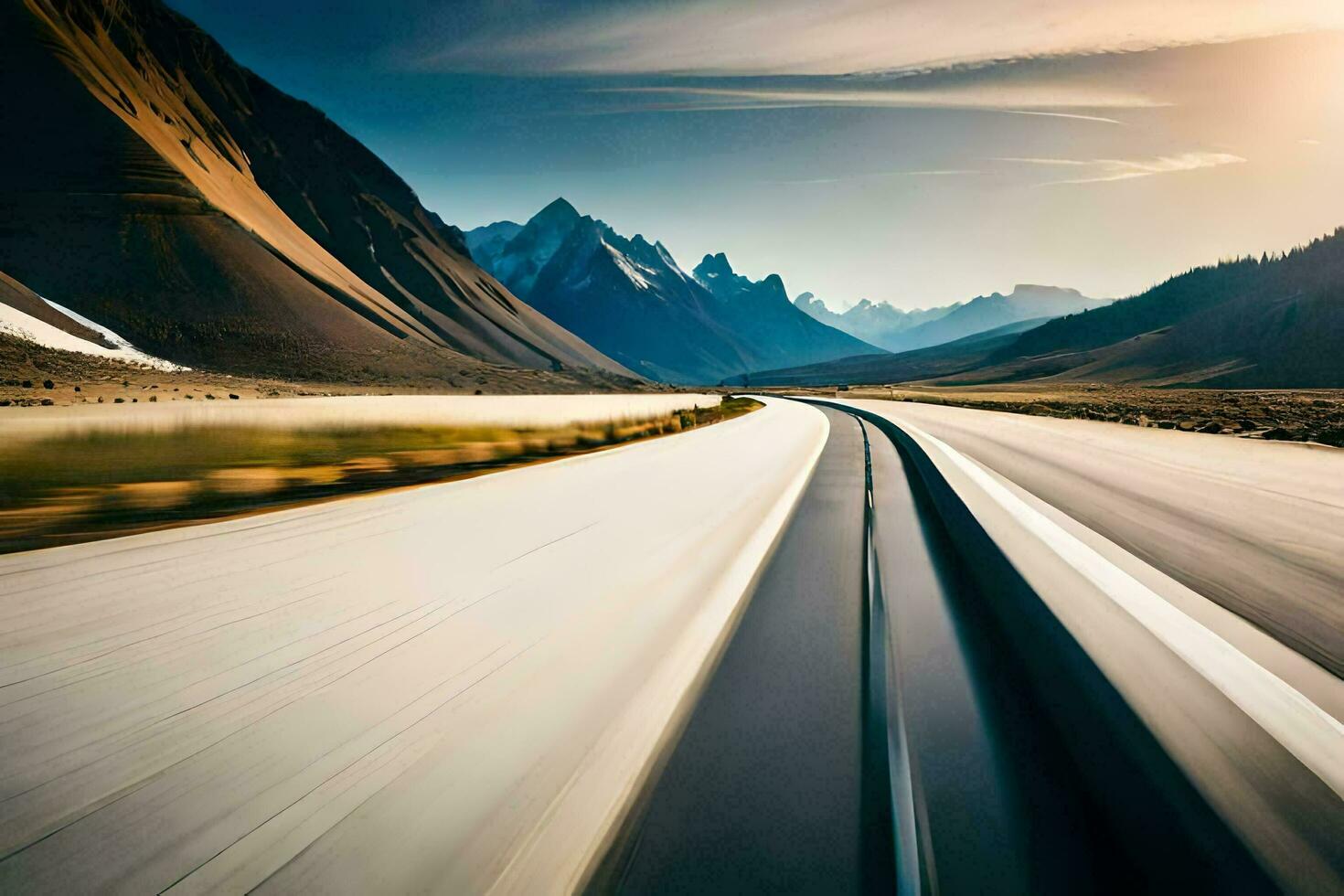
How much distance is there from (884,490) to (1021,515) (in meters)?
3.05

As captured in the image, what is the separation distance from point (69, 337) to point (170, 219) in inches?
1503

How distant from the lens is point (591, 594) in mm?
4344

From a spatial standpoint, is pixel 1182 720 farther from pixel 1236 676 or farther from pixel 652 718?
pixel 652 718

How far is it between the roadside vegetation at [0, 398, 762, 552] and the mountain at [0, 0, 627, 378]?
7596cm

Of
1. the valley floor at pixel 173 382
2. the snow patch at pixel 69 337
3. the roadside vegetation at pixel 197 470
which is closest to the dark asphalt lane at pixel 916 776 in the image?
the roadside vegetation at pixel 197 470

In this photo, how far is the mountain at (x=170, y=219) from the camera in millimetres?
83125

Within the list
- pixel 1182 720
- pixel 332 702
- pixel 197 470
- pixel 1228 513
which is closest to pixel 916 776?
pixel 1182 720

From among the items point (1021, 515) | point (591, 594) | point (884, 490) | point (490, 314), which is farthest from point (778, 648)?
point (490, 314)

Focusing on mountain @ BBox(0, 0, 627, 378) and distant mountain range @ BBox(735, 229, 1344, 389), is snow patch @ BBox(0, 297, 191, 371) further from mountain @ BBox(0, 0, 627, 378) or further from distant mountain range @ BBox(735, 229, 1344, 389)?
distant mountain range @ BBox(735, 229, 1344, 389)

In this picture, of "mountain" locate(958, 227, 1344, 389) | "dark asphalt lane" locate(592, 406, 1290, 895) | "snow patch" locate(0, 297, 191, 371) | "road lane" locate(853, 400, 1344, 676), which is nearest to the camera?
"dark asphalt lane" locate(592, 406, 1290, 895)

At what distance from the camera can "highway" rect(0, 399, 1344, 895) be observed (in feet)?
6.13

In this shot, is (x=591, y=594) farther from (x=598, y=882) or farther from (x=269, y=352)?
(x=269, y=352)

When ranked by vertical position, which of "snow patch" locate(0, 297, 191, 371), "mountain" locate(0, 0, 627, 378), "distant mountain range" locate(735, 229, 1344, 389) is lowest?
"distant mountain range" locate(735, 229, 1344, 389)

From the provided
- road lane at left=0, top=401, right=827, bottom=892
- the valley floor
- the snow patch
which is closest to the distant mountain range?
the valley floor
